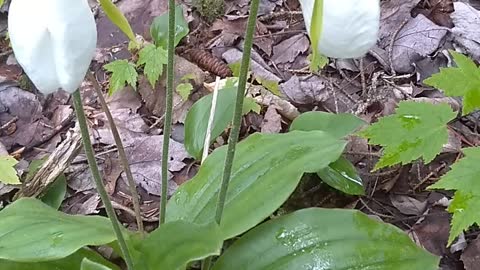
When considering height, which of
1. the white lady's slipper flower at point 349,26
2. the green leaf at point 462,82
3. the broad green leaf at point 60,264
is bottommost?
the broad green leaf at point 60,264

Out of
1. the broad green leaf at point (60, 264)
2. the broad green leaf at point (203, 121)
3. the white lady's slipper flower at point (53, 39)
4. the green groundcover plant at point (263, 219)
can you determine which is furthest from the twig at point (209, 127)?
the white lady's slipper flower at point (53, 39)

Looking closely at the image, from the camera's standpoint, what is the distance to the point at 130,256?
1.58m

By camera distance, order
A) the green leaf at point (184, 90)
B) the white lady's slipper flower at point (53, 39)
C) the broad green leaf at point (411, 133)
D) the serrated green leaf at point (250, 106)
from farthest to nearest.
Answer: the green leaf at point (184, 90) → the serrated green leaf at point (250, 106) → the broad green leaf at point (411, 133) → the white lady's slipper flower at point (53, 39)

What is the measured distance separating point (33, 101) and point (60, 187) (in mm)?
622

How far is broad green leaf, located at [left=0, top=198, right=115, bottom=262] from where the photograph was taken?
4.97 feet

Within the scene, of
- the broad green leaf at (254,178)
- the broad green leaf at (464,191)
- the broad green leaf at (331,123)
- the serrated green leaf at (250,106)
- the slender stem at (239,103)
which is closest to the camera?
the slender stem at (239,103)

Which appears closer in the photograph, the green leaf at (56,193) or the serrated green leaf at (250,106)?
the green leaf at (56,193)

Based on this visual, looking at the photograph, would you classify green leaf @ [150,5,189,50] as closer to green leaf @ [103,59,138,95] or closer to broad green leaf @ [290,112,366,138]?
green leaf @ [103,59,138,95]

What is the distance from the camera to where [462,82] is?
184 centimetres

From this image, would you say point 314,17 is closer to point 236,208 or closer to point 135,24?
point 236,208

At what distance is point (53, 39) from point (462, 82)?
121cm

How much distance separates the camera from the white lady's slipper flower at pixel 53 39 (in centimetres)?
100

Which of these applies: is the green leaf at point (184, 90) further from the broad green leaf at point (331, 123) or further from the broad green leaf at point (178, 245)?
the broad green leaf at point (178, 245)

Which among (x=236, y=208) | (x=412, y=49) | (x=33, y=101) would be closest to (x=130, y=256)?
(x=236, y=208)
